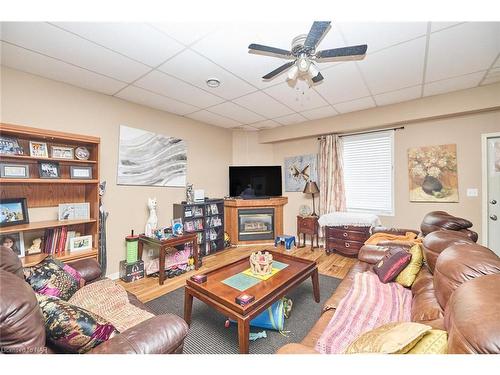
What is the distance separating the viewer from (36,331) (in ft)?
2.60

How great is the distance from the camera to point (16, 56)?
1951 mm

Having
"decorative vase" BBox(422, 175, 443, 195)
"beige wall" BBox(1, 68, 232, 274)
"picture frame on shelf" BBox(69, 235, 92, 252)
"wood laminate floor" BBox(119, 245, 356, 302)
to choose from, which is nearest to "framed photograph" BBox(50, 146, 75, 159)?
"beige wall" BBox(1, 68, 232, 274)

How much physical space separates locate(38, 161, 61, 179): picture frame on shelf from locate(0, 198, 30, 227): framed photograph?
31 cm

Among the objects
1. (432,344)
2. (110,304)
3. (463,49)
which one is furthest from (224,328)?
(463,49)

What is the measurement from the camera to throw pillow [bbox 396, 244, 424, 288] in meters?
1.77

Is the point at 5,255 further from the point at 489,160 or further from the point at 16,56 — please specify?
the point at 489,160

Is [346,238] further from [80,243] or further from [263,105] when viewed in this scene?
[80,243]

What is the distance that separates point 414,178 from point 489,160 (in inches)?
32.2

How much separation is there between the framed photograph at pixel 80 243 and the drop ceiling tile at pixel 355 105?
12.5 ft

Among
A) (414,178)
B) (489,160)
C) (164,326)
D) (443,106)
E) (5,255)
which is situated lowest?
(164,326)

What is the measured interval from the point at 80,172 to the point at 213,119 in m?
2.22
